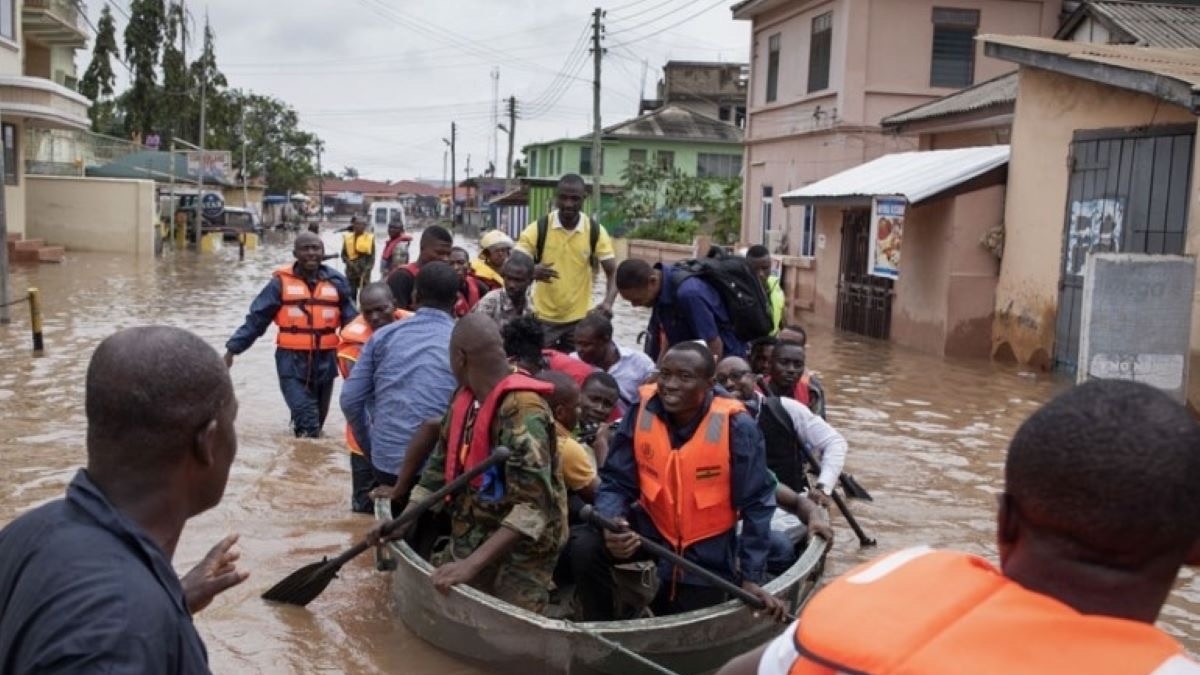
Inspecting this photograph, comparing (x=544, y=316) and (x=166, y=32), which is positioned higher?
(x=166, y=32)

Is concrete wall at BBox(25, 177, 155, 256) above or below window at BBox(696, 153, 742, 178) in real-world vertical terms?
below

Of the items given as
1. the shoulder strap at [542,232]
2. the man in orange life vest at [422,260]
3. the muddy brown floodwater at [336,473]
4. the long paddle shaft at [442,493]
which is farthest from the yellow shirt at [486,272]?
the long paddle shaft at [442,493]

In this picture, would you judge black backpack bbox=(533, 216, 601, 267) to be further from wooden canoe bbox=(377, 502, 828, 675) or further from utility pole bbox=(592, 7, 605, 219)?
utility pole bbox=(592, 7, 605, 219)

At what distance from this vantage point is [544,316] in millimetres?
9641

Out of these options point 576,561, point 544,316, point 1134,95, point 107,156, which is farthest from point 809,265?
point 107,156

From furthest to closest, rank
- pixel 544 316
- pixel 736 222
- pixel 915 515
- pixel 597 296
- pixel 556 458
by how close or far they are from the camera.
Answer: pixel 736 222
pixel 597 296
pixel 544 316
pixel 915 515
pixel 556 458

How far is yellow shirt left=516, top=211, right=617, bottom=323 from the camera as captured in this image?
9.62m

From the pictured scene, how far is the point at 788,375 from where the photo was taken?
770 centimetres

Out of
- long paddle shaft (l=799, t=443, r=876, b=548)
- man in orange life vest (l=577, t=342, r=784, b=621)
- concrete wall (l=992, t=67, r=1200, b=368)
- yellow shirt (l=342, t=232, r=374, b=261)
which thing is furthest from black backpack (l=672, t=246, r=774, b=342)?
yellow shirt (l=342, t=232, r=374, b=261)

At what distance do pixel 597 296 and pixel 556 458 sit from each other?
21.5m

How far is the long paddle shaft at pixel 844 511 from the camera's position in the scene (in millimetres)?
6938

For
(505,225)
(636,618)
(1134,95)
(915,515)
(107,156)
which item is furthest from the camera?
(505,225)

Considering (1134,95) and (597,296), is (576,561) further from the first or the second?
(597,296)

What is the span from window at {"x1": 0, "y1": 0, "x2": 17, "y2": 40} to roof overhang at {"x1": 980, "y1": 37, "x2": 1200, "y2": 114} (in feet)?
79.3
